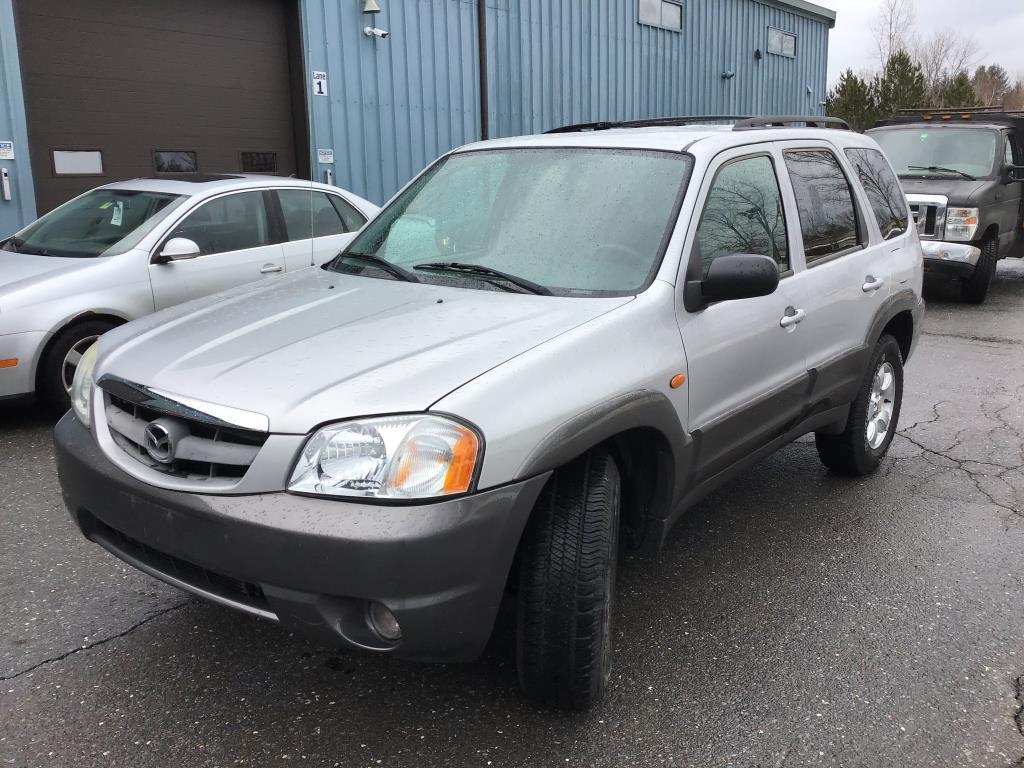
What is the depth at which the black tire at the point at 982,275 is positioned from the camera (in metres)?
10.4

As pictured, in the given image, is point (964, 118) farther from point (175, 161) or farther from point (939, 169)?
Result: point (175, 161)

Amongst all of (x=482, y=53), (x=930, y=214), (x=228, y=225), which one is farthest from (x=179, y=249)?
(x=930, y=214)

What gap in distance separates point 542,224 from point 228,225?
3781 mm

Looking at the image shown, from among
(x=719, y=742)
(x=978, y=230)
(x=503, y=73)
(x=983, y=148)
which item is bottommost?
(x=719, y=742)

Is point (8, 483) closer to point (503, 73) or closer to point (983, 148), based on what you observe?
point (503, 73)

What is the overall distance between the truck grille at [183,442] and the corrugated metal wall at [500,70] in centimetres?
861

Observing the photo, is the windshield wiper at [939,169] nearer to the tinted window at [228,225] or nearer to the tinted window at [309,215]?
the tinted window at [309,215]

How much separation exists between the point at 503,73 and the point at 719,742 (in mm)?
11553

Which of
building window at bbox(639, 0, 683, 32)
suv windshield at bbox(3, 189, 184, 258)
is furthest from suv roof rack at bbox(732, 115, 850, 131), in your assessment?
building window at bbox(639, 0, 683, 32)

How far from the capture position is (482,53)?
12.4m

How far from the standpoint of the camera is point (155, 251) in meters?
5.91

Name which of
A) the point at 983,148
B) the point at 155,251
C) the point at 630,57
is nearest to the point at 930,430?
the point at 155,251

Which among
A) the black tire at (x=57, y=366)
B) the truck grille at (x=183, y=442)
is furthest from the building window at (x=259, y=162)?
the truck grille at (x=183, y=442)

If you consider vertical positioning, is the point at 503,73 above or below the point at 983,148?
above
